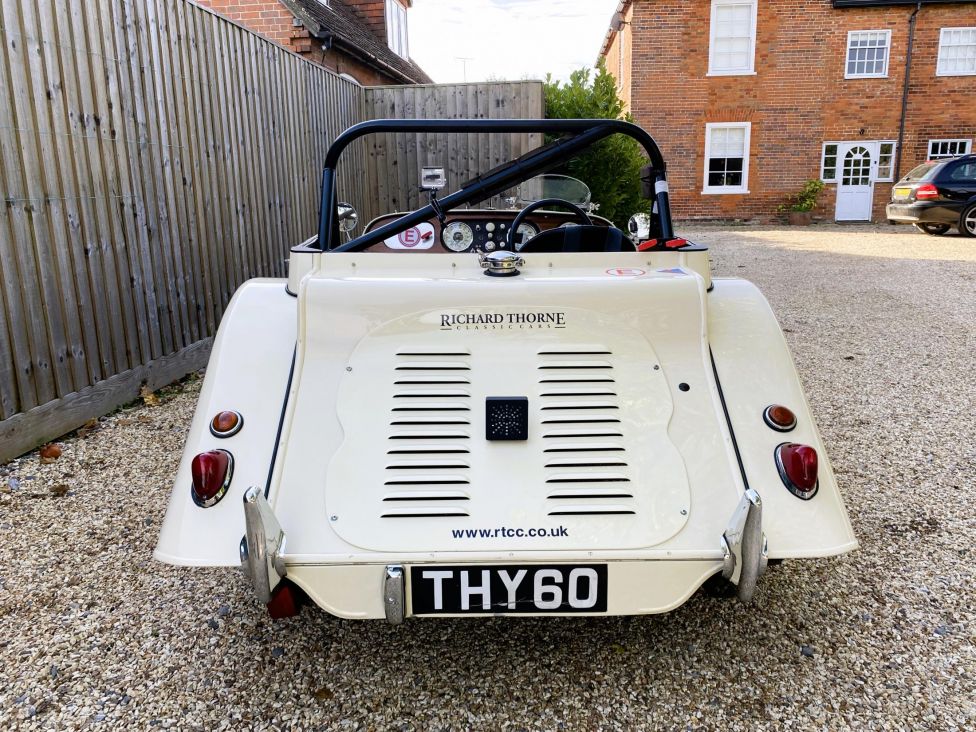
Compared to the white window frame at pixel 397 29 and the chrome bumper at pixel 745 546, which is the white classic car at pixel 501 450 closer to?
the chrome bumper at pixel 745 546

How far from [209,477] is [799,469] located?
1676mm

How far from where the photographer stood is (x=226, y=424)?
7.41 ft

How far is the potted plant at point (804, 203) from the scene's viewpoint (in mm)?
19938

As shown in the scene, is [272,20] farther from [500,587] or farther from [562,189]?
[500,587]

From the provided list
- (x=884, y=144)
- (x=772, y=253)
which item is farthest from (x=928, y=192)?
(x=884, y=144)

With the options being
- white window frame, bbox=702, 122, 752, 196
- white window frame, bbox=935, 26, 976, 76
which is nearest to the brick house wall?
white window frame, bbox=702, 122, 752, 196

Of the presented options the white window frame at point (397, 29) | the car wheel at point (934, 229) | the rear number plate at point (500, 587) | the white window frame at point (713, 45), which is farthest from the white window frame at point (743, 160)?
the rear number plate at point (500, 587)

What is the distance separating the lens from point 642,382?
2.30 meters

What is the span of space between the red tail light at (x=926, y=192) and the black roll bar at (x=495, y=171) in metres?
14.6

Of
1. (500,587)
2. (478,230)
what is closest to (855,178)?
(478,230)

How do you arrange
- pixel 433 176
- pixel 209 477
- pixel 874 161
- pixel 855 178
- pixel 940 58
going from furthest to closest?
1. pixel 855 178
2. pixel 874 161
3. pixel 940 58
4. pixel 433 176
5. pixel 209 477

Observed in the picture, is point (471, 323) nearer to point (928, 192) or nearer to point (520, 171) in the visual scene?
point (520, 171)

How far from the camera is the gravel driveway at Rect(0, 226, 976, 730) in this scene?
214 cm

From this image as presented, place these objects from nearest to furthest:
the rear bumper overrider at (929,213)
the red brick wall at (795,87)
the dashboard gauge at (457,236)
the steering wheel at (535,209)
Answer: the steering wheel at (535,209) < the dashboard gauge at (457,236) < the rear bumper overrider at (929,213) < the red brick wall at (795,87)
